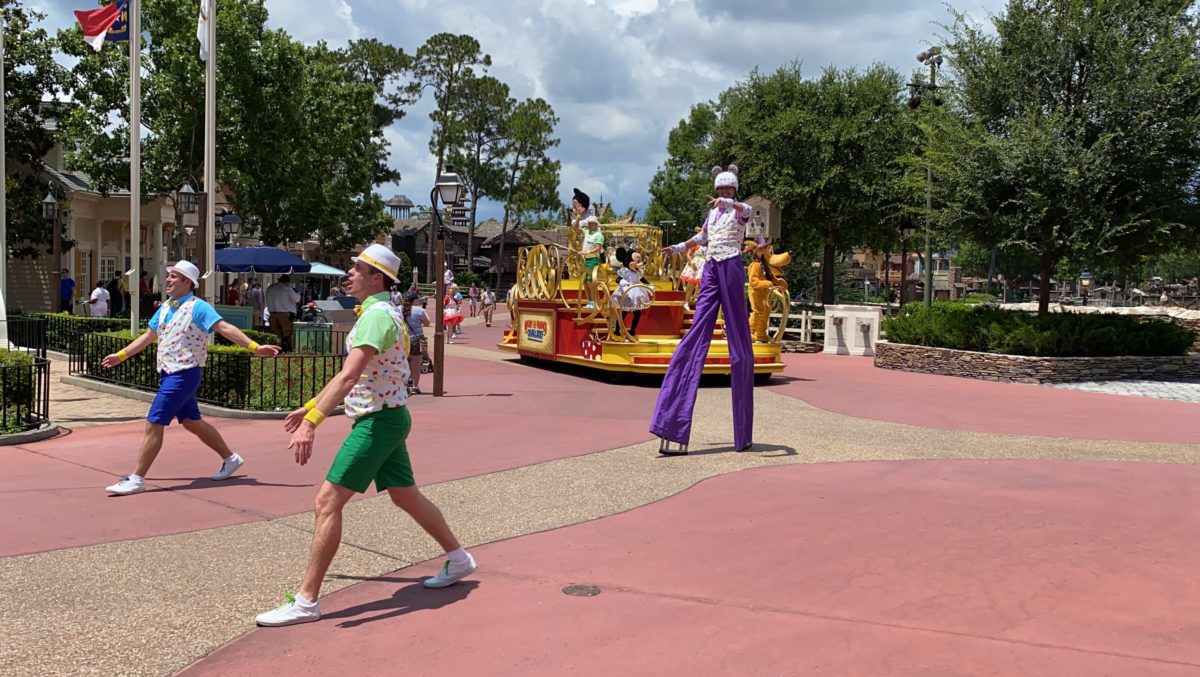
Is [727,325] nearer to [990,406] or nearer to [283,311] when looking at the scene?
[990,406]

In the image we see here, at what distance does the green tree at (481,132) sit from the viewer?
62925 millimetres

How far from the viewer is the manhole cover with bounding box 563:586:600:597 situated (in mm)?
5027

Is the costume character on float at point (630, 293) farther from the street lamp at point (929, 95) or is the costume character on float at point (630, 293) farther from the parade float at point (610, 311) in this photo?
the street lamp at point (929, 95)

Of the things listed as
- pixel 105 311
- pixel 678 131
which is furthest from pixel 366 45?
pixel 105 311

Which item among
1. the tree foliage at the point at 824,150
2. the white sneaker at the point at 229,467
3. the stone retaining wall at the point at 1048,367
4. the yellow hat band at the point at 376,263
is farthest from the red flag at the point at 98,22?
the tree foliage at the point at 824,150

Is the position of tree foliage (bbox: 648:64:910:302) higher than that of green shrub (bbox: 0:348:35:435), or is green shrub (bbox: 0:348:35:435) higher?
tree foliage (bbox: 648:64:910:302)

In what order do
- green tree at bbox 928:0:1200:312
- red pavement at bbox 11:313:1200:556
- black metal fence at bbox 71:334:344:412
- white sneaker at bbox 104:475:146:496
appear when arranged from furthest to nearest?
green tree at bbox 928:0:1200:312 → black metal fence at bbox 71:334:344:412 → white sneaker at bbox 104:475:146:496 → red pavement at bbox 11:313:1200:556

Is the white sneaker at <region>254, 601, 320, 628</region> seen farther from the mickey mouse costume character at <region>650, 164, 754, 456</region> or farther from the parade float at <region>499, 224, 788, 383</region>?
the parade float at <region>499, 224, 788, 383</region>

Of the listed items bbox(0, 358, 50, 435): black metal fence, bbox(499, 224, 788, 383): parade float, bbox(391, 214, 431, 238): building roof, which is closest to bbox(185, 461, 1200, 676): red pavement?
bbox(0, 358, 50, 435): black metal fence

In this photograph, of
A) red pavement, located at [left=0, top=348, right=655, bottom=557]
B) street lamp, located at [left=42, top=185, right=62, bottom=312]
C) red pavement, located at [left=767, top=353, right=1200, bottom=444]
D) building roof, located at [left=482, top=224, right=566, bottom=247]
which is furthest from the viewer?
building roof, located at [left=482, top=224, right=566, bottom=247]

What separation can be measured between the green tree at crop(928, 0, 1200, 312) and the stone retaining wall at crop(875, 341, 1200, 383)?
2.02 m

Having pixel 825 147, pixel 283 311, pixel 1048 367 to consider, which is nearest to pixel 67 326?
pixel 283 311

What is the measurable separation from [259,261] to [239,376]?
10.5m

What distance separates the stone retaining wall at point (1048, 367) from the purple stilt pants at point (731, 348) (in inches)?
396
